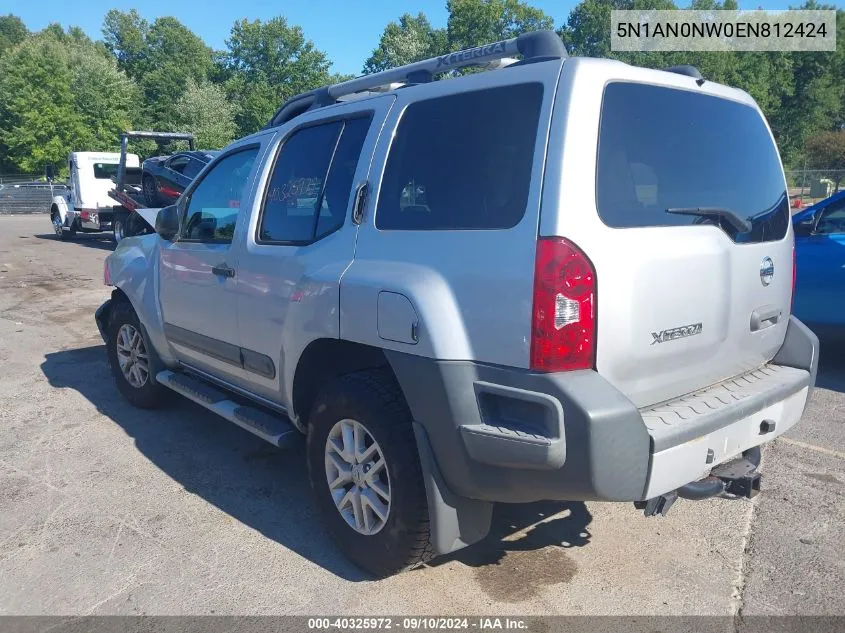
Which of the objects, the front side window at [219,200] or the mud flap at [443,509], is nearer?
the mud flap at [443,509]

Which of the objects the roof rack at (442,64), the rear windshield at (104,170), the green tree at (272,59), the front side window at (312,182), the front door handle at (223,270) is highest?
the green tree at (272,59)

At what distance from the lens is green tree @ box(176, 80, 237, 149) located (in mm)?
47344

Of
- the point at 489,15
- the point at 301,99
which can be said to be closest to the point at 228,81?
the point at 489,15

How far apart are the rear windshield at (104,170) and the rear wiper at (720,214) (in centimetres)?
1940

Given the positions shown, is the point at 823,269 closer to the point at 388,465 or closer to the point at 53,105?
the point at 388,465

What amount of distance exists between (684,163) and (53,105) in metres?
54.5

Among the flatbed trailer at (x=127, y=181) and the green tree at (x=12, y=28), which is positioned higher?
the green tree at (x=12, y=28)

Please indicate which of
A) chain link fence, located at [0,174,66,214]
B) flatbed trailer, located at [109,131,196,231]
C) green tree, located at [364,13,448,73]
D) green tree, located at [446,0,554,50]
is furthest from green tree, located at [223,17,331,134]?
flatbed trailer, located at [109,131,196,231]

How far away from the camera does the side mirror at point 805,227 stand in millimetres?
5250

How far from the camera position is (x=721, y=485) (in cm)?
285

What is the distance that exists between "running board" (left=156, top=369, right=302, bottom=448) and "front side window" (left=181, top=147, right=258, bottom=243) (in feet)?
3.07

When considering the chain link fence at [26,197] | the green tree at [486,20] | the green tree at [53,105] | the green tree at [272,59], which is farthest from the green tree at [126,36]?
the chain link fence at [26,197]

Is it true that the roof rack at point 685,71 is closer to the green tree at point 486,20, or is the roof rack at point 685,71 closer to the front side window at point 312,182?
the front side window at point 312,182

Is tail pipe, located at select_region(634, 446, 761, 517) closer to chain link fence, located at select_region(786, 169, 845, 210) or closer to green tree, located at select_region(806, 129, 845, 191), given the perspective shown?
chain link fence, located at select_region(786, 169, 845, 210)
